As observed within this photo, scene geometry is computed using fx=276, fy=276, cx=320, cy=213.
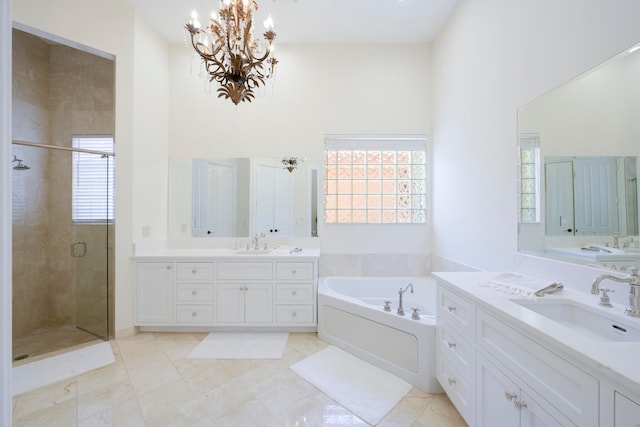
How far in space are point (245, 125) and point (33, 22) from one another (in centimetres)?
188

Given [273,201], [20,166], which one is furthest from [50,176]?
[273,201]

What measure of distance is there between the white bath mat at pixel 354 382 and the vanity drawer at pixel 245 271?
3.01ft

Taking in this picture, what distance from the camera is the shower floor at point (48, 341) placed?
8.09 feet

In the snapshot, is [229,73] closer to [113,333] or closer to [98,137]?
[98,137]

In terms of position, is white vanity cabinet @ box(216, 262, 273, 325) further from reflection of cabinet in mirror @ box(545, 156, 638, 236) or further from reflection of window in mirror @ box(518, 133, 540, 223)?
reflection of cabinet in mirror @ box(545, 156, 638, 236)

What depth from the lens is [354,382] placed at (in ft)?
6.70

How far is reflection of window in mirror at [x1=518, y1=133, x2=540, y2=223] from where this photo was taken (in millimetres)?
1745

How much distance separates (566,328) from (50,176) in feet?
14.1

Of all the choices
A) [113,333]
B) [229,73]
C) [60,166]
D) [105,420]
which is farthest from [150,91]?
[105,420]

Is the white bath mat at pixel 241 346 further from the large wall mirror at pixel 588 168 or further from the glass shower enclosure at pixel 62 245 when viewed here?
the large wall mirror at pixel 588 168

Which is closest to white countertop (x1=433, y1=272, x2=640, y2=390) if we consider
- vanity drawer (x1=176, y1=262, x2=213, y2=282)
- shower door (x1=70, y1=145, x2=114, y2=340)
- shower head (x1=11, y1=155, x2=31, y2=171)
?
vanity drawer (x1=176, y1=262, x2=213, y2=282)

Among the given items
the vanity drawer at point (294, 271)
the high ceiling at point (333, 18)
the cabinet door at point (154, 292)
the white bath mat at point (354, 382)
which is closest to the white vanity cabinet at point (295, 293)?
the vanity drawer at point (294, 271)

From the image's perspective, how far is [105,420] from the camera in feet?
5.59

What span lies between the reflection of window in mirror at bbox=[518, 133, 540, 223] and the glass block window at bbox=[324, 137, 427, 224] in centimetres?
150
